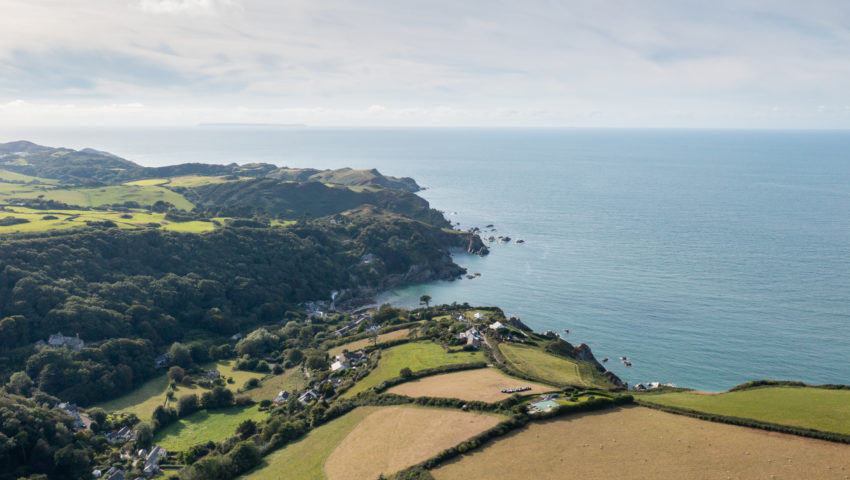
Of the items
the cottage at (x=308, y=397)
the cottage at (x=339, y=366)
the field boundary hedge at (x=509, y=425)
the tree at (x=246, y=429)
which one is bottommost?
the tree at (x=246, y=429)

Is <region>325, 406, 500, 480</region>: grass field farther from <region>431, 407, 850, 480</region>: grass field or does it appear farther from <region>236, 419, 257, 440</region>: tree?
<region>236, 419, 257, 440</region>: tree

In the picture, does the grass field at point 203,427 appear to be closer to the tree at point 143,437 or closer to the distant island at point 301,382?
the distant island at point 301,382

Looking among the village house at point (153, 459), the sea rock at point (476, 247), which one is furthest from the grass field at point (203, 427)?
the sea rock at point (476, 247)

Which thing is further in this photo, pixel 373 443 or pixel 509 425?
pixel 373 443

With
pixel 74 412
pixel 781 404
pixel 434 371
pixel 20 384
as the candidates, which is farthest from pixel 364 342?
pixel 781 404

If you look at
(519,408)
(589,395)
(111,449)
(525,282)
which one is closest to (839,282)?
(525,282)

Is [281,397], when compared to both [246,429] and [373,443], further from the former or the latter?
[373,443]
